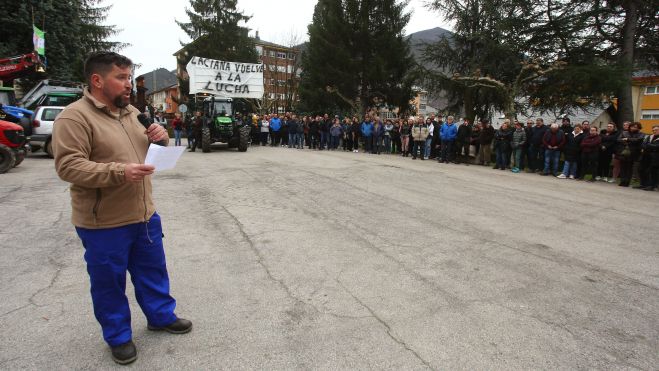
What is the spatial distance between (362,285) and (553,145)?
11.4 meters

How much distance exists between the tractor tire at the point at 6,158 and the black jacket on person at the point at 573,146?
52.0ft

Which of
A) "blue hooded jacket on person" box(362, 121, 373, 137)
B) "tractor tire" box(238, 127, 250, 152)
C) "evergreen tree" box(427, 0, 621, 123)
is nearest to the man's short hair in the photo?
"tractor tire" box(238, 127, 250, 152)

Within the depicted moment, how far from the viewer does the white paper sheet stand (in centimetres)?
259

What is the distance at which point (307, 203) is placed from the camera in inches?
298

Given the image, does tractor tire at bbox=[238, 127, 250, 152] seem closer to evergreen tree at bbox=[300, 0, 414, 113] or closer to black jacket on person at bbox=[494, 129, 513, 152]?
black jacket on person at bbox=[494, 129, 513, 152]

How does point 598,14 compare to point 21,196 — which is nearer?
point 21,196

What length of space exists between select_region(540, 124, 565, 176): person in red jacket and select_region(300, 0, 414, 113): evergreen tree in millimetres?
17052

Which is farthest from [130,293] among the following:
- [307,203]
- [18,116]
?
[18,116]

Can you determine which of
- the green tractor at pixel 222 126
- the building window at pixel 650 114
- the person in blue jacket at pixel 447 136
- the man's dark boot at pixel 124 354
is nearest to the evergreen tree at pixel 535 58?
the person in blue jacket at pixel 447 136

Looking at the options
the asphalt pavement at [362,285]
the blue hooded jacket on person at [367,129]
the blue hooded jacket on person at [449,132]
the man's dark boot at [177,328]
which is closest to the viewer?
the asphalt pavement at [362,285]

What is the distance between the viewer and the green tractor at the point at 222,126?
1767cm

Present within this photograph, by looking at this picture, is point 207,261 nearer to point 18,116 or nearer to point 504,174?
point 504,174

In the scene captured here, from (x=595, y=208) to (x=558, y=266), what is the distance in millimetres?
4194

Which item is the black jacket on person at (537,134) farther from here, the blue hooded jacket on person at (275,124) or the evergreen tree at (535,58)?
the blue hooded jacket on person at (275,124)
